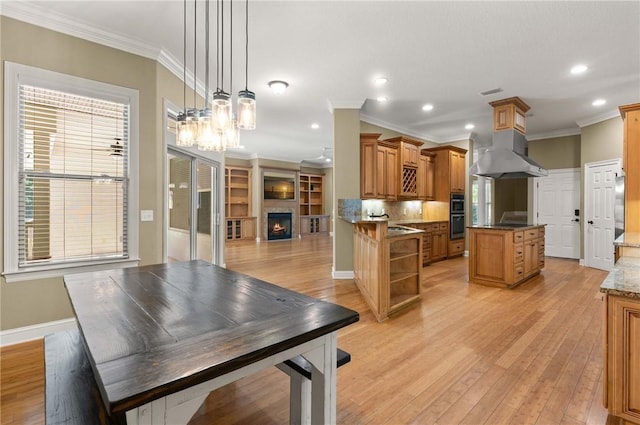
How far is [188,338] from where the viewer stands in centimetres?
113

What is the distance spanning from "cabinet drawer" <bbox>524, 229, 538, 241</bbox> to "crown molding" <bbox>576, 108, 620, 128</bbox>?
2616 mm

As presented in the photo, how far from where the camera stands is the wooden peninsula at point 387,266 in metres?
3.37

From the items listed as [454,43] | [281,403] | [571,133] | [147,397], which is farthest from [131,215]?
[571,133]

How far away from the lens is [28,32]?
9.02ft

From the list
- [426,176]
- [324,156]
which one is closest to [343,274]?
[426,176]

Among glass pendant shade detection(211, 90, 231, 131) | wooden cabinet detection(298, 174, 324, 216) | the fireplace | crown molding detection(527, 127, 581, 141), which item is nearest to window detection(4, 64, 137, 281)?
glass pendant shade detection(211, 90, 231, 131)

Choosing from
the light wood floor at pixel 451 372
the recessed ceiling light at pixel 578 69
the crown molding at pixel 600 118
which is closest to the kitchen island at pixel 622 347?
the light wood floor at pixel 451 372

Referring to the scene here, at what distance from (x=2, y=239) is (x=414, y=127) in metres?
6.88

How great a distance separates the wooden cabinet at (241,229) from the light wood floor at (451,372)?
684 cm

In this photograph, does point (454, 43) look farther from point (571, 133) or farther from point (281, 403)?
point (571, 133)

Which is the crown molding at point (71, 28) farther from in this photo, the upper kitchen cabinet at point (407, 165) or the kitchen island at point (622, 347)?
the kitchen island at point (622, 347)

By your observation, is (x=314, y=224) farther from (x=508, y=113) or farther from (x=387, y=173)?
(x=508, y=113)

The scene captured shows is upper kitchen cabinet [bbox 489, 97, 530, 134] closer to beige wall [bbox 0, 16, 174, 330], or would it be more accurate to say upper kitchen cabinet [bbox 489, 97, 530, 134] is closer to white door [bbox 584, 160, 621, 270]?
white door [bbox 584, 160, 621, 270]

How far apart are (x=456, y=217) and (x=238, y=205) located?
7.08 metres
